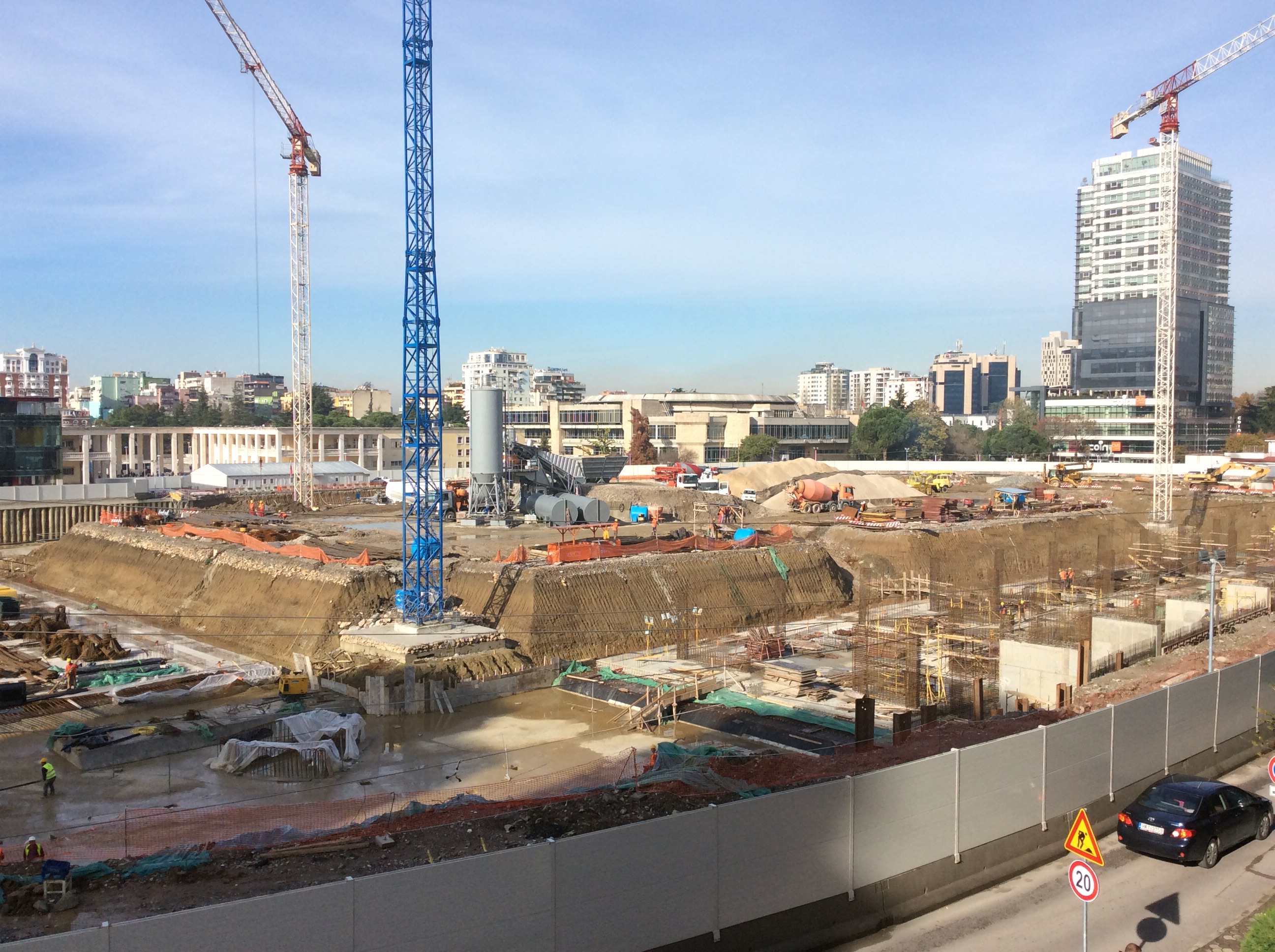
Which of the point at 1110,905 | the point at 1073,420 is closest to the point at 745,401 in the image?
the point at 1073,420

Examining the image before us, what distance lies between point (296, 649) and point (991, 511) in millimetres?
37216

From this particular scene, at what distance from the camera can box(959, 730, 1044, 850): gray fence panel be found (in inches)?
470

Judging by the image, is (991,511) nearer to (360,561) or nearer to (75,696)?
(360,561)

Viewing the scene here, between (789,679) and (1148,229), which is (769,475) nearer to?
(789,679)

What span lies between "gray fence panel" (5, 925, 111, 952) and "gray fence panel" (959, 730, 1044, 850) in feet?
29.6

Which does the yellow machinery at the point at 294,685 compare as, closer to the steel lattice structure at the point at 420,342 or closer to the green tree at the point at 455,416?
the steel lattice structure at the point at 420,342

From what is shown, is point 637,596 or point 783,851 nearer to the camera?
point 783,851

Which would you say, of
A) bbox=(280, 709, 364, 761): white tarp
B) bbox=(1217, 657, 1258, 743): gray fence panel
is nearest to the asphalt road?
bbox=(1217, 657, 1258, 743): gray fence panel

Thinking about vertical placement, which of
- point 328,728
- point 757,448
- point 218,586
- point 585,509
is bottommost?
point 328,728

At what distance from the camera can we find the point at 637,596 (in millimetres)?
34062

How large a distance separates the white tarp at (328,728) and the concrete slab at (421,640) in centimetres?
557

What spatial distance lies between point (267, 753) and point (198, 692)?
7544mm

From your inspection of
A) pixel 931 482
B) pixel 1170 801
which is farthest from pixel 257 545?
pixel 931 482

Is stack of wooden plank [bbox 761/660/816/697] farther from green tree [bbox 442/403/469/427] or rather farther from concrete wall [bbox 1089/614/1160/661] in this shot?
green tree [bbox 442/403/469/427]
